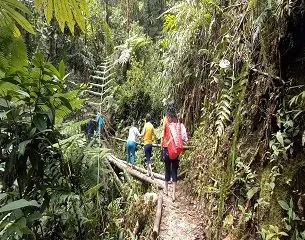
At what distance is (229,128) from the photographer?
5223mm

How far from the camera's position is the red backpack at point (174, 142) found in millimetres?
6043

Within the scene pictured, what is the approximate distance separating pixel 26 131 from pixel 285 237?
3.04m

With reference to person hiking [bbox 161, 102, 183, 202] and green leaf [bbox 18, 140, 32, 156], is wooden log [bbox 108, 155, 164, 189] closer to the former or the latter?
person hiking [bbox 161, 102, 183, 202]

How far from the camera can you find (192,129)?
793 centimetres

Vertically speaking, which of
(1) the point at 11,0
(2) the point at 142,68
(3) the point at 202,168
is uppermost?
(2) the point at 142,68

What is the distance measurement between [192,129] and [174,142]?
6.39 ft

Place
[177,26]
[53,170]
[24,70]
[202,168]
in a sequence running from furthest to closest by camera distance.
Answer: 1. [177,26]
2. [202,168]
3. [53,170]
4. [24,70]

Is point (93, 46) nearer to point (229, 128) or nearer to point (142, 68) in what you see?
point (142, 68)

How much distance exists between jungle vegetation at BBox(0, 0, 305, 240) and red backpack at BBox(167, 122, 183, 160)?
0.48 meters

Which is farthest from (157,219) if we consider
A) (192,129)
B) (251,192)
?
(192,129)

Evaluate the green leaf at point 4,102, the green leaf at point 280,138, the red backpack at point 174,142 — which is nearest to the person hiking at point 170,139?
the red backpack at point 174,142

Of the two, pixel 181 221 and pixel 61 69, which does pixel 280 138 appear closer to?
pixel 181 221

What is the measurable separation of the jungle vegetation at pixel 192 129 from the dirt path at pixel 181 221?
20 centimetres

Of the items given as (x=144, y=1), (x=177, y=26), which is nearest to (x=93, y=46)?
(x=144, y=1)
